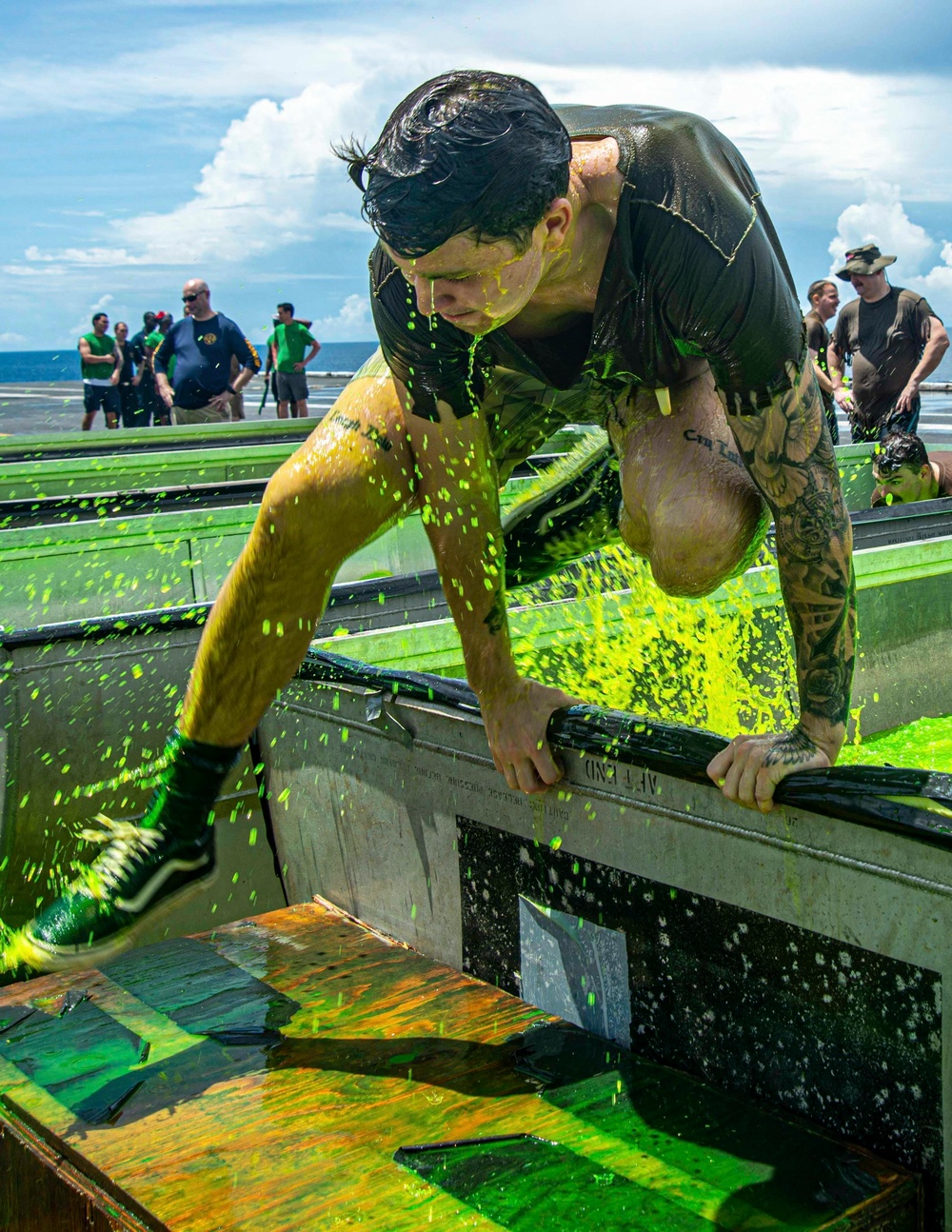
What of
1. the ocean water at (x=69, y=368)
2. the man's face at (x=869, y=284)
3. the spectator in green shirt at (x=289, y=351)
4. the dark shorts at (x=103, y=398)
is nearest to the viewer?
the man's face at (x=869, y=284)

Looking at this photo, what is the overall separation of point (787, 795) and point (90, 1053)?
1.67 metres

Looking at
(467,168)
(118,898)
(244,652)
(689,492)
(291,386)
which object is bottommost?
(118,898)

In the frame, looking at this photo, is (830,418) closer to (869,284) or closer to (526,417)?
(526,417)

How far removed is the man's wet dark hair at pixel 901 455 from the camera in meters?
6.99

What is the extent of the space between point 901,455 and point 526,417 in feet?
15.4

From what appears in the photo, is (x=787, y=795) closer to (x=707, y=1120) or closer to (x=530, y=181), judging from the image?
(x=707, y=1120)

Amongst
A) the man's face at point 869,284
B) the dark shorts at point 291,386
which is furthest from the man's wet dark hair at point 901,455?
the dark shorts at point 291,386

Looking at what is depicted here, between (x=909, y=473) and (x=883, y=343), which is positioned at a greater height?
(x=883, y=343)

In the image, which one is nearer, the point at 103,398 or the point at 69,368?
the point at 103,398

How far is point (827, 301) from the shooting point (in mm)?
11547

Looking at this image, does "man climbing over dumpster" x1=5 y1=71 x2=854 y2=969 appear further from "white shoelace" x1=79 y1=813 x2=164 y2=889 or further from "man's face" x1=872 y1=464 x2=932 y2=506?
"man's face" x1=872 y1=464 x2=932 y2=506

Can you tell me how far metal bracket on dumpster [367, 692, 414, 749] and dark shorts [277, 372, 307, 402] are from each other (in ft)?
41.4

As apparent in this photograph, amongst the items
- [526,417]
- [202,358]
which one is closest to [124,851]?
[526,417]

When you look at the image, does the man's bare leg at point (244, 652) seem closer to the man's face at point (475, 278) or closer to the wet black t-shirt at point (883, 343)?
the man's face at point (475, 278)
